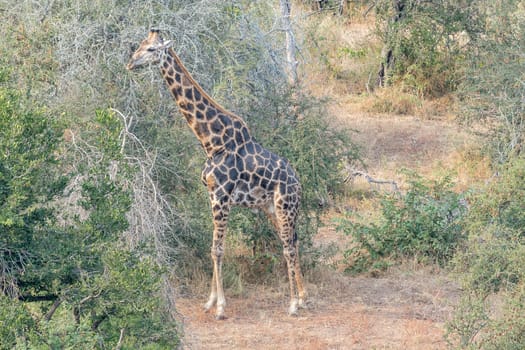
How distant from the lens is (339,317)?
970cm

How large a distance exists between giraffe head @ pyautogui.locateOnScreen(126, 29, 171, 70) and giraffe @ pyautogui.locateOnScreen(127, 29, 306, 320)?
1cm

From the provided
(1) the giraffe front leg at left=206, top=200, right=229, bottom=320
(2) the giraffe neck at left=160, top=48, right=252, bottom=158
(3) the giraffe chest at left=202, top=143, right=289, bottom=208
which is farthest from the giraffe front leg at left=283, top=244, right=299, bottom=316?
(2) the giraffe neck at left=160, top=48, right=252, bottom=158

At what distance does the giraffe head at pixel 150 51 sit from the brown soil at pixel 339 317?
249 cm

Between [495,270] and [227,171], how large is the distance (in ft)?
8.67

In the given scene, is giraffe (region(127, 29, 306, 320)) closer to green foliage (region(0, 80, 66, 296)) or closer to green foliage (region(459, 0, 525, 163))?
green foliage (region(0, 80, 66, 296))

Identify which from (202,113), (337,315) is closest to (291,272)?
(337,315)

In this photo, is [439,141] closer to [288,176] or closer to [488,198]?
[488,198]

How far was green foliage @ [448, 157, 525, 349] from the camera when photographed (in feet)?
25.6

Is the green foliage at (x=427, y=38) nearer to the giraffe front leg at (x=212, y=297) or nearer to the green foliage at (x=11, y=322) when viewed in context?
the giraffe front leg at (x=212, y=297)

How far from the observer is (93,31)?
9.94 meters

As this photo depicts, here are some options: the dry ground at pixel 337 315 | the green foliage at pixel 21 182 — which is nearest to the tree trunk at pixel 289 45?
the dry ground at pixel 337 315

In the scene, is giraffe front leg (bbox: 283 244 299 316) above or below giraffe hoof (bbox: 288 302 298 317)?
above

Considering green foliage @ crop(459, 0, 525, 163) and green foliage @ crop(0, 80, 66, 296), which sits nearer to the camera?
green foliage @ crop(0, 80, 66, 296)

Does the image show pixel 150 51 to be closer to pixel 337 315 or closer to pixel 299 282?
pixel 299 282
